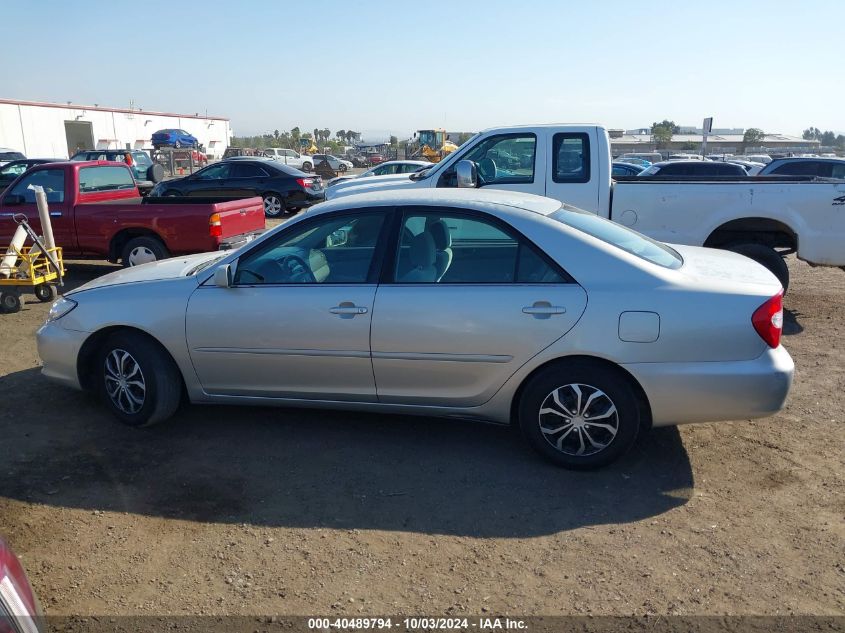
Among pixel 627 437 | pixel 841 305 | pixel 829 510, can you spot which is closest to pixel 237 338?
pixel 627 437

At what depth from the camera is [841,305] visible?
8.31 m

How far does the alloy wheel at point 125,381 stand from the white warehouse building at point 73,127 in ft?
130

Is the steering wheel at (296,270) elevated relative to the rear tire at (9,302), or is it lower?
elevated

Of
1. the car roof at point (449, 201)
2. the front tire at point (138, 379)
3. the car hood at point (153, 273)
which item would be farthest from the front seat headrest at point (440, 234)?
the front tire at point (138, 379)

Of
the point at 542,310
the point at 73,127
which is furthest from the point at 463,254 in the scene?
the point at 73,127

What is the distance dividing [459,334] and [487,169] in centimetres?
467

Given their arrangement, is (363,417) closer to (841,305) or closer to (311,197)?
(841,305)

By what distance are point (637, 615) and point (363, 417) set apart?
8.14 feet

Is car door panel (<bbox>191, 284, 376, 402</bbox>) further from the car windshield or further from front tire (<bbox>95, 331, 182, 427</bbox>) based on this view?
the car windshield

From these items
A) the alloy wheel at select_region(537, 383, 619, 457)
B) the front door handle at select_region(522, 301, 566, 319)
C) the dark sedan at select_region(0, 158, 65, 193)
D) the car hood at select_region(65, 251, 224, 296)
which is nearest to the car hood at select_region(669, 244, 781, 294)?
the front door handle at select_region(522, 301, 566, 319)

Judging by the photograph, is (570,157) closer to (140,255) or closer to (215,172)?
(140,255)

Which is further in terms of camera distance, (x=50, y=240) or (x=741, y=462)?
(x=50, y=240)

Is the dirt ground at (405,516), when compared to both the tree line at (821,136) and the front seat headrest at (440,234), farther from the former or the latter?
the tree line at (821,136)

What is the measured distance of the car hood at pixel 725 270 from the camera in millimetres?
4043
